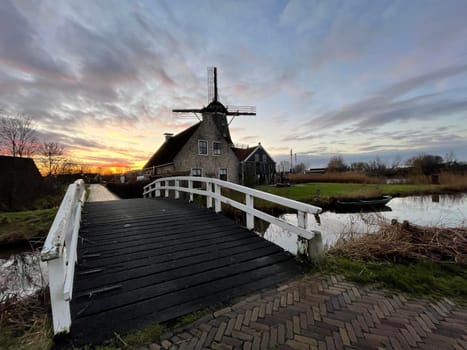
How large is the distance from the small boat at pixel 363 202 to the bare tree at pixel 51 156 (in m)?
25.5

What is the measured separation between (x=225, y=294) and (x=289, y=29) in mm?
10403

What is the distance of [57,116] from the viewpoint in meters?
14.5

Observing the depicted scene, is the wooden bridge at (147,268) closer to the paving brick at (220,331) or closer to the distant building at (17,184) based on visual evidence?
the paving brick at (220,331)

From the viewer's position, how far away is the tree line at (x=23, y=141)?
1590cm

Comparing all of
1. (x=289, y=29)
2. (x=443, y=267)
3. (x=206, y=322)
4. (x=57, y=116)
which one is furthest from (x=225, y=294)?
(x=57, y=116)

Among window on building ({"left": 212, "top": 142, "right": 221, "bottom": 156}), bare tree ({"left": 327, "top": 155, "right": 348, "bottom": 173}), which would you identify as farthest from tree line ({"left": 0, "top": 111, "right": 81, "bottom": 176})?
bare tree ({"left": 327, "top": 155, "right": 348, "bottom": 173})

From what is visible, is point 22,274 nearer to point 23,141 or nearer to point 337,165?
point 23,141

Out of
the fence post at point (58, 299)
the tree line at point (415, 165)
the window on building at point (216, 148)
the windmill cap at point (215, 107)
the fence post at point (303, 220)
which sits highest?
Answer: the windmill cap at point (215, 107)

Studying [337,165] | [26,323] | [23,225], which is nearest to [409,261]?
[26,323]

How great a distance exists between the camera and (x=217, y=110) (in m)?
25.8

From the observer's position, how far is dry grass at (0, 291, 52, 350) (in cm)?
178

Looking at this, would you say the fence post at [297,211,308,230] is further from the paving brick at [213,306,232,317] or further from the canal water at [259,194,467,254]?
the paving brick at [213,306,232,317]

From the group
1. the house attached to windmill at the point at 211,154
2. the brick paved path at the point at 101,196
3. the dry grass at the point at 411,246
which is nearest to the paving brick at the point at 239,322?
the dry grass at the point at 411,246

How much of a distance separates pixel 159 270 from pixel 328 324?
215 centimetres
